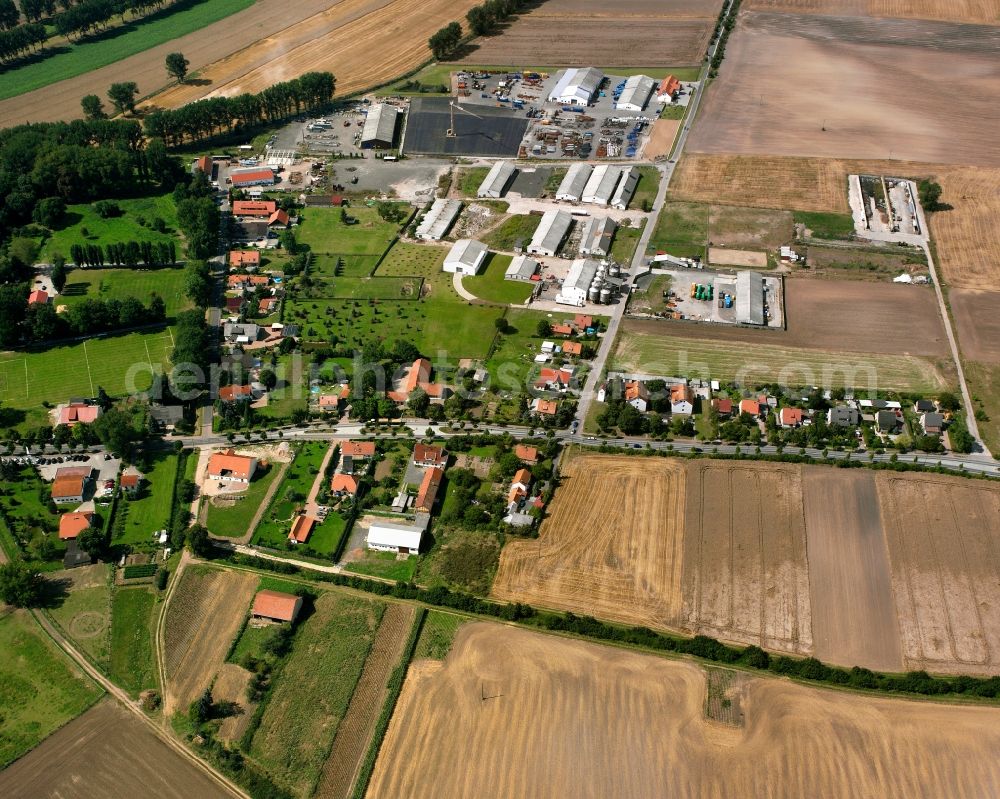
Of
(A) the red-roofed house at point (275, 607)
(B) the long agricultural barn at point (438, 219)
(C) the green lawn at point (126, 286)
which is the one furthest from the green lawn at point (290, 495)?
(B) the long agricultural barn at point (438, 219)

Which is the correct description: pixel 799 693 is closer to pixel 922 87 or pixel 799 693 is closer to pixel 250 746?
pixel 250 746

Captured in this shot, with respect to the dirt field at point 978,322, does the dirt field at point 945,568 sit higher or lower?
lower

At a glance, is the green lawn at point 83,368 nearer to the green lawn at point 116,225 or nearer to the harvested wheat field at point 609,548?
the green lawn at point 116,225

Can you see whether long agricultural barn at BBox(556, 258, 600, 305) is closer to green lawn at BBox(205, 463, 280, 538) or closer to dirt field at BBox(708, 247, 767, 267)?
dirt field at BBox(708, 247, 767, 267)

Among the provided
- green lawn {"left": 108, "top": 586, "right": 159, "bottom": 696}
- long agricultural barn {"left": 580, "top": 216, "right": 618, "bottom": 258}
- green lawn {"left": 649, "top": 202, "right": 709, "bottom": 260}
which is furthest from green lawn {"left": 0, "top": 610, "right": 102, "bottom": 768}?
green lawn {"left": 649, "top": 202, "right": 709, "bottom": 260}

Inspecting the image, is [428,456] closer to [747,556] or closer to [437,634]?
[437,634]

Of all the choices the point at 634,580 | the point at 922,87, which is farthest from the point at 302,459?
the point at 922,87

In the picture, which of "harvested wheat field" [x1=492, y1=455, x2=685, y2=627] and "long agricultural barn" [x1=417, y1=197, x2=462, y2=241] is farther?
"long agricultural barn" [x1=417, y1=197, x2=462, y2=241]
